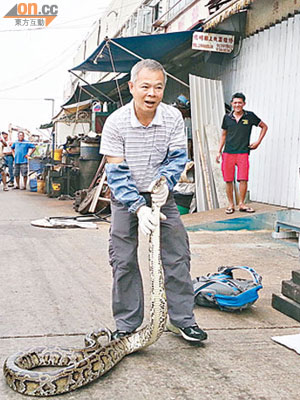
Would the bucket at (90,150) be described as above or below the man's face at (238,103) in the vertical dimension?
below

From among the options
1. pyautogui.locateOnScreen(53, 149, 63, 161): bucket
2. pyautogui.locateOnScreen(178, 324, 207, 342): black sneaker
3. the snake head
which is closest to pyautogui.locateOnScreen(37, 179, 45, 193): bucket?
pyautogui.locateOnScreen(53, 149, 63, 161): bucket

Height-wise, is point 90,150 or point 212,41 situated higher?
point 212,41

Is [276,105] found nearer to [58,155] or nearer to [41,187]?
[58,155]

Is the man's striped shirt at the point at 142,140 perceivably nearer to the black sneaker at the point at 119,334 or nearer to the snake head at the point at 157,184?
the snake head at the point at 157,184

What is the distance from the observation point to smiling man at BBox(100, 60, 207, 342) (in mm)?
3324

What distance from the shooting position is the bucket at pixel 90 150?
13273 millimetres

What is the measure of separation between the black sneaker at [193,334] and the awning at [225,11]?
20.6ft

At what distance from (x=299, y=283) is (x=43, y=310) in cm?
215

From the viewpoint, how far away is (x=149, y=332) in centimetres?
320

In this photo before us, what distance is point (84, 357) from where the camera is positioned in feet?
10.2

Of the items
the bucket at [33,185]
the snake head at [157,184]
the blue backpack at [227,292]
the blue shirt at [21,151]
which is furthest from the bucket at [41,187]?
the snake head at [157,184]

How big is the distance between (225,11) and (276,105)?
1.90 m

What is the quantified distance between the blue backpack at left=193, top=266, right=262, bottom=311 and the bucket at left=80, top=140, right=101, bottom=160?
9.22 m

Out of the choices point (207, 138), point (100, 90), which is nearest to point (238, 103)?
point (207, 138)
